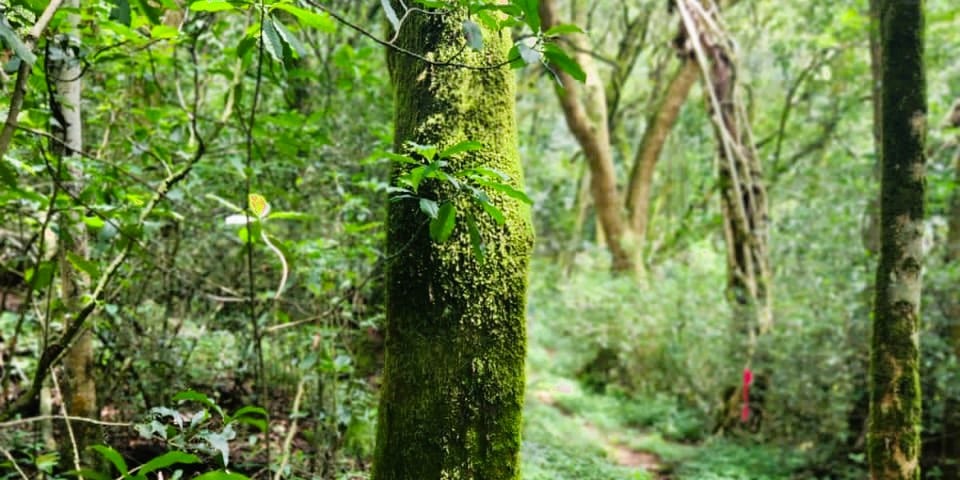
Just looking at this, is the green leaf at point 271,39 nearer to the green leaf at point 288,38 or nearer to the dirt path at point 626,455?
the green leaf at point 288,38

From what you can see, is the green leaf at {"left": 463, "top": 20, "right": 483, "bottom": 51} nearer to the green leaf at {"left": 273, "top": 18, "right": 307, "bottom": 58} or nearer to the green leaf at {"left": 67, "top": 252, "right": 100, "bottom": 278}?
the green leaf at {"left": 273, "top": 18, "right": 307, "bottom": 58}

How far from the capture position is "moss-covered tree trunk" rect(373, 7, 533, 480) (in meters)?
1.97

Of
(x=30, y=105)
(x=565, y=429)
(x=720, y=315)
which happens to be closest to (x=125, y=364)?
(x=30, y=105)

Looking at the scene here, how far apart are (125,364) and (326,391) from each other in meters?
1.18

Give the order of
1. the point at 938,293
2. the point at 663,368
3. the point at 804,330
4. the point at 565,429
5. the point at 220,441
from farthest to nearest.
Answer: the point at 663,368
the point at 565,429
the point at 804,330
the point at 938,293
the point at 220,441

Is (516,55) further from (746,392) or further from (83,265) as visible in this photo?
(746,392)

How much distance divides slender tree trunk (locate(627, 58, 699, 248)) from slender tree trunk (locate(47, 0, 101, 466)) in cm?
977

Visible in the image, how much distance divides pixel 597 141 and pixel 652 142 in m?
1.71

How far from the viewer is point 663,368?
31.6ft

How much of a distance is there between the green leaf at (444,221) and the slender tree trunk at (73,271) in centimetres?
150

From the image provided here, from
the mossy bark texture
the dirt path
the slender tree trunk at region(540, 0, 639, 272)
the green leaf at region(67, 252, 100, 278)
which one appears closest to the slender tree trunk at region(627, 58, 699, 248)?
the slender tree trunk at region(540, 0, 639, 272)

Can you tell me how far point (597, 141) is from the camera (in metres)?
10.6

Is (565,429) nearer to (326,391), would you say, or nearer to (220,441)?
(326,391)

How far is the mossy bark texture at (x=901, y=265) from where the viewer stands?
3.52 m
